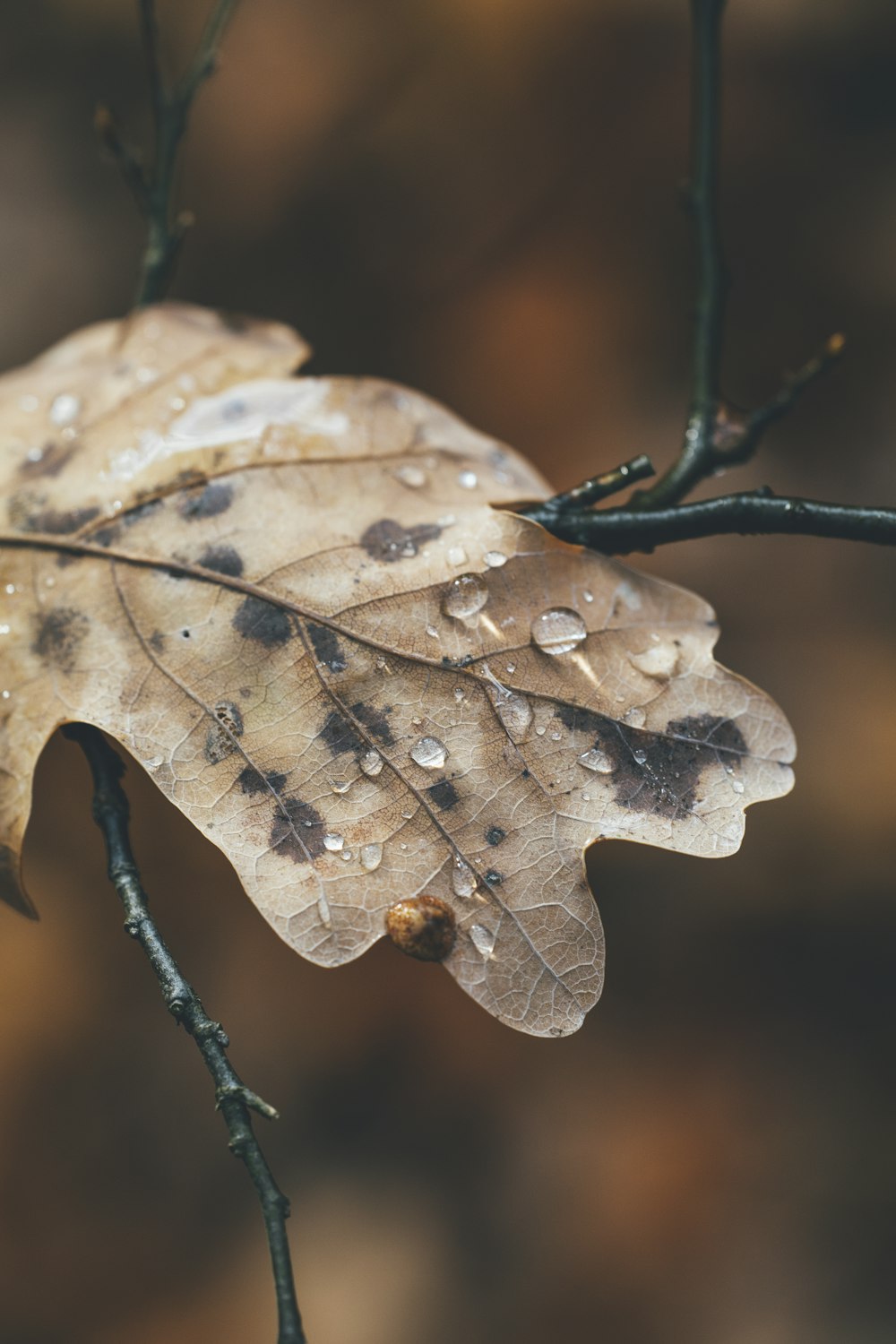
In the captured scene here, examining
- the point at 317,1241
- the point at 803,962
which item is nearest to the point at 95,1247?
the point at 317,1241

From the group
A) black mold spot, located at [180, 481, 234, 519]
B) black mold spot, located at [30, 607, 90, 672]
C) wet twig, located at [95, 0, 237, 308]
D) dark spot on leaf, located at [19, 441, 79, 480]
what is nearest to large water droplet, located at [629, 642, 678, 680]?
black mold spot, located at [180, 481, 234, 519]

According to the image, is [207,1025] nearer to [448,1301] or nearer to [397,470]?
[397,470]

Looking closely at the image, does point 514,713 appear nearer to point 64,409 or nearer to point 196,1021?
point 196,1021

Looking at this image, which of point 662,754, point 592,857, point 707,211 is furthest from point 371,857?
point 592,857

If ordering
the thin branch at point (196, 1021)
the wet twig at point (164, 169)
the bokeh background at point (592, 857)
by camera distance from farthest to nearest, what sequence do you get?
the bokeh background at point (592, 857) < the wet twig at point (164, 169) < the thin branch at point (196, 1021)

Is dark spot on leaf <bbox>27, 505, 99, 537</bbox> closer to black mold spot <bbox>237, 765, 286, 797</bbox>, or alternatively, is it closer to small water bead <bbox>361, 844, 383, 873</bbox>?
Answer: black mold spot <bbox>237, 765, 286, 797</bbox>

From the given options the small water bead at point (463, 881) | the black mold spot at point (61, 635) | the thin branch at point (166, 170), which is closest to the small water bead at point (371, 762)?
the small water bead at point (463, 881)

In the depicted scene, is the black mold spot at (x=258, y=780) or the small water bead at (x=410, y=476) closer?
Answer: the black mold spot at (x=258, y=780)

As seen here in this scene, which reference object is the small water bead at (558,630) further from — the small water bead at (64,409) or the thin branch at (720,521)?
the small water bead at (64,409)
